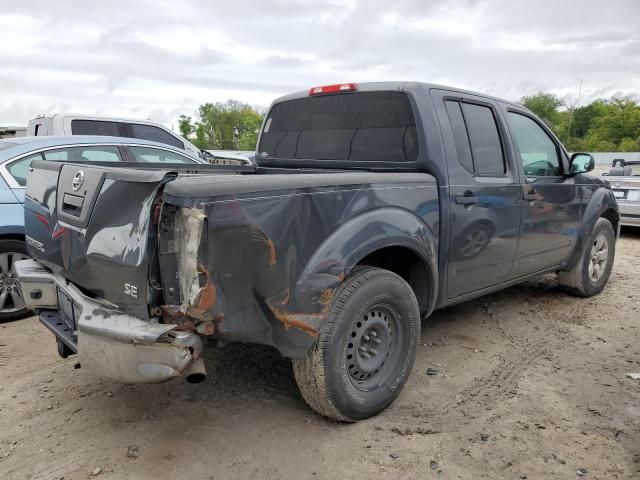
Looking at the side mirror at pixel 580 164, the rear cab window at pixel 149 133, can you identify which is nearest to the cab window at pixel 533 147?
the side mirror at pixel 580 164

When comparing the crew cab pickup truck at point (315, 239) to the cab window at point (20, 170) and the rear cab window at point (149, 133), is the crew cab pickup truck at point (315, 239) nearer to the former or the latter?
the cab window at point (20, 170)

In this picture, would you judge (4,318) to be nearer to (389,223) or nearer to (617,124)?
(389,223)

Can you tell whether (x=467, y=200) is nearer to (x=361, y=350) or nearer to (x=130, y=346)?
(x=361, y=350)

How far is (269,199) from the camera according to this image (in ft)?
7.82

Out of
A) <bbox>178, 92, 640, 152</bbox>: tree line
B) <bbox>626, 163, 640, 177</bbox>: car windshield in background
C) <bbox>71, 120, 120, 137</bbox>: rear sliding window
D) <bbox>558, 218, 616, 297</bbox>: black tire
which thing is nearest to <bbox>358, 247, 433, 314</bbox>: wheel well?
<bbox>558, 218, 616, 297</bbox>: black tire

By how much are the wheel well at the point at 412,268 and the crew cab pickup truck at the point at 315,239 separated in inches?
0.5

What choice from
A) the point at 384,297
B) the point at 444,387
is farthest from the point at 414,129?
the point at 444,387

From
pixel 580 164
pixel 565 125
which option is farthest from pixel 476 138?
pixel 565 125

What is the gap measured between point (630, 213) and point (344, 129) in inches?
281

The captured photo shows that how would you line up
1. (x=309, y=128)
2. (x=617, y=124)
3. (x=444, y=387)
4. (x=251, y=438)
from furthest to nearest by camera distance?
(x=617, y=124) < (x=309, y=128) < (x=444, y=387) < (x=251, y=438)

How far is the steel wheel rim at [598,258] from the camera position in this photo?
17.9ft

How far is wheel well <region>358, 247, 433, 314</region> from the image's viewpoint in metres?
3.33

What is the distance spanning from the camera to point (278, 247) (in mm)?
2438

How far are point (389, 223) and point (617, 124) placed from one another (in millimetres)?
74625
